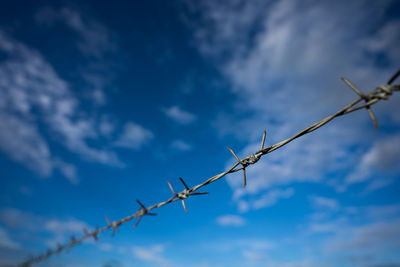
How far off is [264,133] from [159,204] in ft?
7.38

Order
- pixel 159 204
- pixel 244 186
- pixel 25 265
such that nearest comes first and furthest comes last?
pixel 244 186
pixel 159 204
pixel 25 265

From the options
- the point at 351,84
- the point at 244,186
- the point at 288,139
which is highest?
the point at 351,84

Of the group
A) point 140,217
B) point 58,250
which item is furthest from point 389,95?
point 58,250

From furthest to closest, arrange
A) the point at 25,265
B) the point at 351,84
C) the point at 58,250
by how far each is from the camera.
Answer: the point at 25,265
the point at 58,250
the point at 351,84

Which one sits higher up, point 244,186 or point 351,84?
point 351,84

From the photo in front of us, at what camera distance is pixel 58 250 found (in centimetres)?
584

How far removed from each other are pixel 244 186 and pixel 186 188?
1009 mm

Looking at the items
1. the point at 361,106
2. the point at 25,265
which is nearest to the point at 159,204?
the point at 361,106

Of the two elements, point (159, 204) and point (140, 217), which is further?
point (140, 217)

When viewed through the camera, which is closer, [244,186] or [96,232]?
[244,186]

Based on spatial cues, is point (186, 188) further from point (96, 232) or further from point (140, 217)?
point (96, 232)

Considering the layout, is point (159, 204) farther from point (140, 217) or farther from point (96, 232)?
point (96, 232)

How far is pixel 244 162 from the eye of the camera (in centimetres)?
262

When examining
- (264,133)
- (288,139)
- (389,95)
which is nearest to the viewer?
(389,95)
